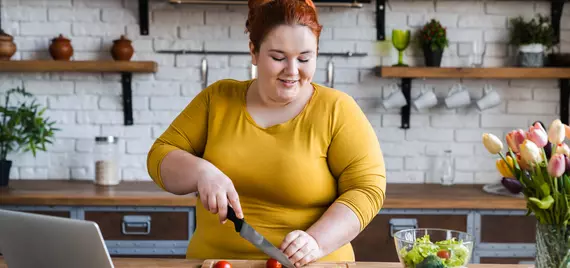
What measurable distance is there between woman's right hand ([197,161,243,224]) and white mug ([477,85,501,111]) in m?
2.11

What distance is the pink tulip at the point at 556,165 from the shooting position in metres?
Answer: 1.34

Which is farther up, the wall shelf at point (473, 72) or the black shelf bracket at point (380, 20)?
the black shelf bracket at point (380, 20)

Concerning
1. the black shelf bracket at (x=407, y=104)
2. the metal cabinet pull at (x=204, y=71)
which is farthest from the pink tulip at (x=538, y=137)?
the metal cabinet pull at (x=204, y=71)

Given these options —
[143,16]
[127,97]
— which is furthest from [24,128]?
[143,16]

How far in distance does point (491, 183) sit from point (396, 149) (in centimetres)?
54

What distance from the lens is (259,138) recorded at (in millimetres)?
1919

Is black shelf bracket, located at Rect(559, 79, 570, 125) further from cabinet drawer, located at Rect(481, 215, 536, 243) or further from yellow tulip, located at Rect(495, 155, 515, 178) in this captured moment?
yellow tulip, located at Rect(495, 155, 515, 178)

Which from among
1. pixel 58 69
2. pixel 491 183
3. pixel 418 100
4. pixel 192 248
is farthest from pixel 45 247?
pixel 491 183

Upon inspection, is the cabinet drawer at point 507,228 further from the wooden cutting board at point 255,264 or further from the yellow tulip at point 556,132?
the yellow tulip at point 556,132

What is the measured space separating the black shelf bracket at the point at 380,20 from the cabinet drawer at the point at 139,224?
1.38 meters

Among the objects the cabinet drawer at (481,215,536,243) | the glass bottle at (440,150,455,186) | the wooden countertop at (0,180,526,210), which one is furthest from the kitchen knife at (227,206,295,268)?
the glass bottle at (440,150,455,186)

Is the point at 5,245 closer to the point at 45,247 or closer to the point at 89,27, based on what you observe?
the point at 45,247

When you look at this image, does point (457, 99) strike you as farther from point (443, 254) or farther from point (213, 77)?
point (443, 254)

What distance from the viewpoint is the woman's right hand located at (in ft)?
5.55
